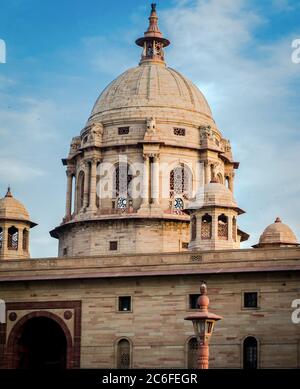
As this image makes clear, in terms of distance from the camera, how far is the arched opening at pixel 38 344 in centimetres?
7650

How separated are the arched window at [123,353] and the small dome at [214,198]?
430 inches

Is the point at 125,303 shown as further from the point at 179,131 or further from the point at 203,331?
the point at 179,131

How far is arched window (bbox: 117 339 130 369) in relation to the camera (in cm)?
7288

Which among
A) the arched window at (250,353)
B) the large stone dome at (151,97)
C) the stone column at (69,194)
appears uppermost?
the large stone dome at (151,97)

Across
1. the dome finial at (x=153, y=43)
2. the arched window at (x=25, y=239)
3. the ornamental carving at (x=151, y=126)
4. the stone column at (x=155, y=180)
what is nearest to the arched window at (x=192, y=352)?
the arched window at (x=25, y=239)

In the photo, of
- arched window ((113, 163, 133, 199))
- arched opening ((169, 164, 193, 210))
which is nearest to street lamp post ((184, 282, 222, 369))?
arched opening ((169, 164, 193, 210))

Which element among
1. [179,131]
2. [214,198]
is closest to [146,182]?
[179,131]

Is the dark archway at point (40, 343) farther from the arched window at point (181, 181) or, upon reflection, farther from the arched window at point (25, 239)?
the arched window at point (181, 181)

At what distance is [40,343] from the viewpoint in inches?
3152

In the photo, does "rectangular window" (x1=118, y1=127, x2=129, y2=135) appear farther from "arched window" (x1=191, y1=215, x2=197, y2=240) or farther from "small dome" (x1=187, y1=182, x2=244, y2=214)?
"arched window" (x1=191, y1=215, x2=197, y2=240)

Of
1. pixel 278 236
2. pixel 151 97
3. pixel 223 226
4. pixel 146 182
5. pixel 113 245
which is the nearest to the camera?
pixel 223 226

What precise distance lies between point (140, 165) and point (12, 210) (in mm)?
10823

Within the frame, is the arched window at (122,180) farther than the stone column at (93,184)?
Yes

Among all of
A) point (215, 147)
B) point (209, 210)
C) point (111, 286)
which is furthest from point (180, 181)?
point (111, 286)
